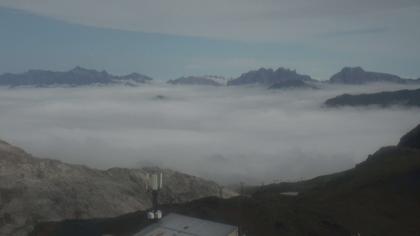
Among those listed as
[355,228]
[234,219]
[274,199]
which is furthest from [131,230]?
[355,228]

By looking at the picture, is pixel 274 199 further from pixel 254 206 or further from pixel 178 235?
pixel 178 235

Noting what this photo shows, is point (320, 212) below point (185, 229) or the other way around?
below

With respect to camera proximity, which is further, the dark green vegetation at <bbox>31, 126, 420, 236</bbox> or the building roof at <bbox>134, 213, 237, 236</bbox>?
the dark green vegetation at <bbox>31, 126, 420, 236</bbox>

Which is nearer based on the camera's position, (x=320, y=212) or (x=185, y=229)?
(x=185, y=229)

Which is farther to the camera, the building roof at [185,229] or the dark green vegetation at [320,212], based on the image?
the dark green vegetation at [320,212]
